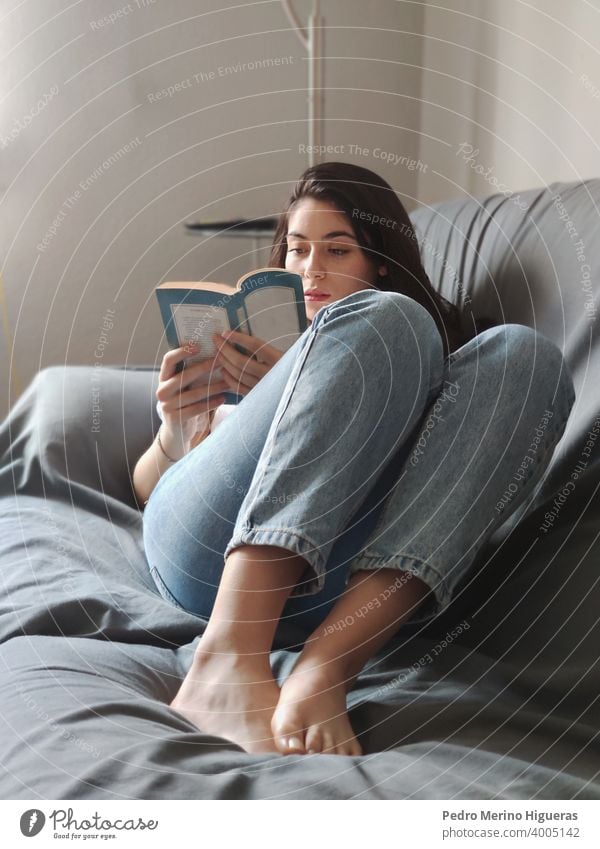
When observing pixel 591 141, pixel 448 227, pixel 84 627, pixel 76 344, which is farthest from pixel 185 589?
pixel 591 141

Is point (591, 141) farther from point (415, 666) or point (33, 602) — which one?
point (33, 602)

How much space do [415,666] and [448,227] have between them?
1.61 feet

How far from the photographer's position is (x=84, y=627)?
0.60 m

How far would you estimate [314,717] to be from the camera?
51 centimetres

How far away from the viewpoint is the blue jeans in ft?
1.78

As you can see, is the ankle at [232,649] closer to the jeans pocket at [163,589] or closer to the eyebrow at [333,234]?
the jeans pocket at [163,589]

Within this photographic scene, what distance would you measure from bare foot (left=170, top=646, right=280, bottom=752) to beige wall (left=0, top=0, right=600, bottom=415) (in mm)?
291

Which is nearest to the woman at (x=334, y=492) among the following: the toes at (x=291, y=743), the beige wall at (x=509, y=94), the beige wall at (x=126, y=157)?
the toes at (x=291, y=743)

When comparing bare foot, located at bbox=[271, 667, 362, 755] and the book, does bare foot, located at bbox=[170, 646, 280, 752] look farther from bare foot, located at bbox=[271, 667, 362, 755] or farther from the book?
the book

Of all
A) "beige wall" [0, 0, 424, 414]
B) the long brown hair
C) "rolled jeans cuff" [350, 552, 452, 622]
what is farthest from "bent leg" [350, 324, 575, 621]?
"beige wall" [0, 0, 424, 414]

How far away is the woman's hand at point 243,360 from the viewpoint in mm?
611

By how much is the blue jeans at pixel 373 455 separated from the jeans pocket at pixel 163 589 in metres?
0.03

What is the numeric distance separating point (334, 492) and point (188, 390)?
16cm
